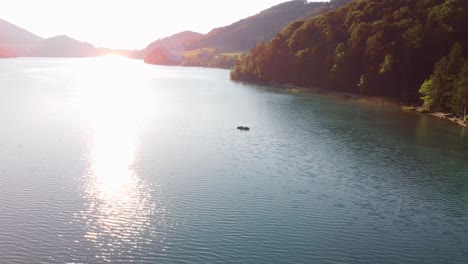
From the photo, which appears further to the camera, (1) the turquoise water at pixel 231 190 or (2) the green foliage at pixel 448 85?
(2) the green foliage at pixel 448 85

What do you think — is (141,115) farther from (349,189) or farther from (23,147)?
(349,189)

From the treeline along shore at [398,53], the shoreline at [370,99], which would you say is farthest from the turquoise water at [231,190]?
the treeline along shore at [398,53]

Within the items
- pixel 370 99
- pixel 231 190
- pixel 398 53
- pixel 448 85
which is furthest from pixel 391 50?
pixel 231 190

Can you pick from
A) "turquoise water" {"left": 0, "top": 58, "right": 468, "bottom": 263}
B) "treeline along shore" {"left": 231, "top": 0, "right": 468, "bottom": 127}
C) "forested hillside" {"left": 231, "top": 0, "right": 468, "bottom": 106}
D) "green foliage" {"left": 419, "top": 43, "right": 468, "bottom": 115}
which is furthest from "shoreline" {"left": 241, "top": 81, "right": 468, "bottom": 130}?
"turquoise water" {"left": 0, "top": 58, "right": 468, "bottom": 263}

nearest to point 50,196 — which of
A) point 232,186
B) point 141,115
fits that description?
point 232,186

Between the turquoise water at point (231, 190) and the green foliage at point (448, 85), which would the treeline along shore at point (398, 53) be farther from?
the turquoise water at point (231, 190)

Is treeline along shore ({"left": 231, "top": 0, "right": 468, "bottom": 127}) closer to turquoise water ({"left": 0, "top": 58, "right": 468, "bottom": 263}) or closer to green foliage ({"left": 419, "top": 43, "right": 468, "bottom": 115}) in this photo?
green foliage ({"left": 419, "top": 43, "right": 468, "bottom": 115})

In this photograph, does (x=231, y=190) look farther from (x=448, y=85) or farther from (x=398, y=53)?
(x=398, y=53)
